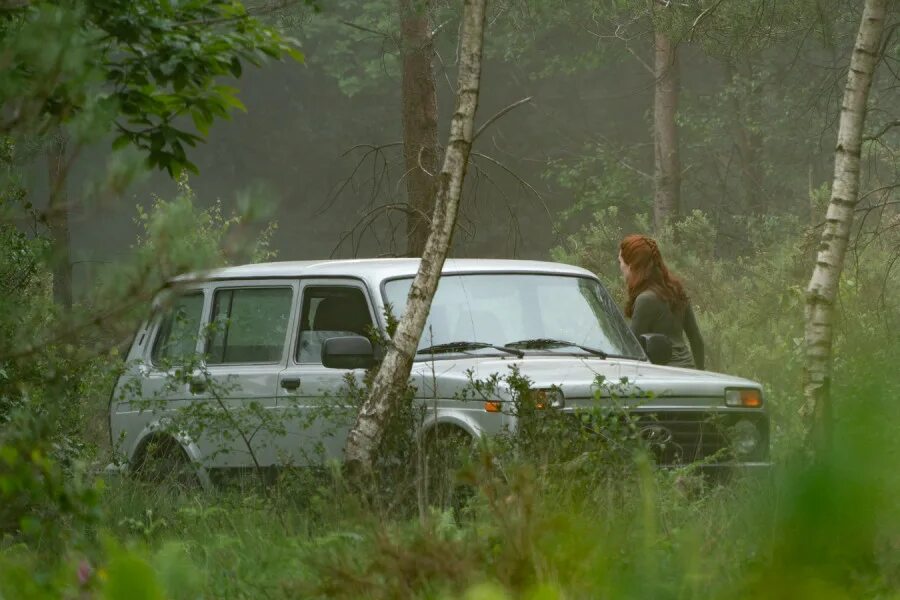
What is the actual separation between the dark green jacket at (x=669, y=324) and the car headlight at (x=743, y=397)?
133cm

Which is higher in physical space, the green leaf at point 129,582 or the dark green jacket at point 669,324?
the dark green jacket at point 669,324

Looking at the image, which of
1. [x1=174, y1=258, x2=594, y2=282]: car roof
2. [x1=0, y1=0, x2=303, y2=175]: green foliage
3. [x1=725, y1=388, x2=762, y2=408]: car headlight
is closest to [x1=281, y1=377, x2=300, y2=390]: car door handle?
[x1=174, y1=258, x2=594, y2=282]: car roof

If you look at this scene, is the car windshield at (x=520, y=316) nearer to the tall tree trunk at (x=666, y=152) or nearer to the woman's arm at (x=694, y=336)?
the woman's arm at (x=694, y=336)

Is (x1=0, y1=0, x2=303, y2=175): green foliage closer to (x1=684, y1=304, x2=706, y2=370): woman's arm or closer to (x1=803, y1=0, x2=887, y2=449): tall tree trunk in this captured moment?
(x1=684, y1=304, x2=706, y2=370): woman's arm

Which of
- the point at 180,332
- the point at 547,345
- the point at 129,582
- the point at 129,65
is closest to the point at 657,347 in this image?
the point at 547,345

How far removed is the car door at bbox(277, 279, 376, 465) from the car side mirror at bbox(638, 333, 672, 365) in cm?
175

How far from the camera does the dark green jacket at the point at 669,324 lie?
9.41 meters

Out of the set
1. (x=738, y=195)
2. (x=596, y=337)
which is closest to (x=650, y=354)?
(x=596, y=337)

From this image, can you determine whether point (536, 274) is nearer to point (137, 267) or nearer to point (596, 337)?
point (596, 337)

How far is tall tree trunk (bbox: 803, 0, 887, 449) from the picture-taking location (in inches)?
384

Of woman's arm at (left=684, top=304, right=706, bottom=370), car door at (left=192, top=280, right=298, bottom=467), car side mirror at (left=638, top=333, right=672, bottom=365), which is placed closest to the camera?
car door at (left=192, top=280, right=298, bottom=467)

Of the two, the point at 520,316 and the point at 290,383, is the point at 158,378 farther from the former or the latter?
the point at 520,316

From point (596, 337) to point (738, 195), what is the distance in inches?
1285

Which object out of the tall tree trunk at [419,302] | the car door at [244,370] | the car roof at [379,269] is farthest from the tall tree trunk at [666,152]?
the tall tree trunk at [419,302]
